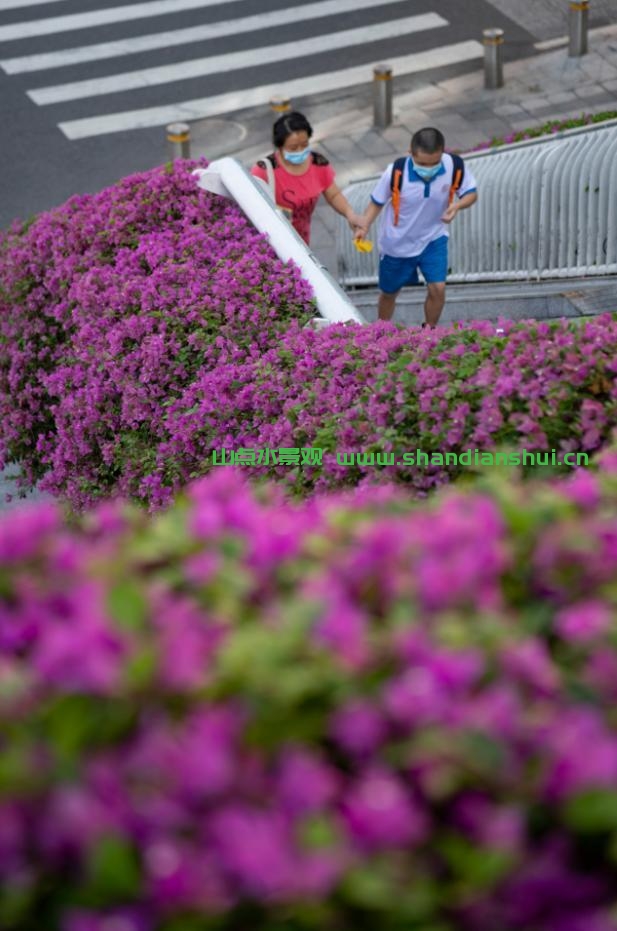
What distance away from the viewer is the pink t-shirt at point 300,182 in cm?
730

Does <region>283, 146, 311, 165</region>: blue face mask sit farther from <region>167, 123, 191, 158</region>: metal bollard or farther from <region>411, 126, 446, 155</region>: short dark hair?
<region>167, 123, 191, 158</region>: metal bollard

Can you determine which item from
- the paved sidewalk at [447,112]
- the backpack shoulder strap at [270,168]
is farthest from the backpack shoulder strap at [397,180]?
the paved sidewalk at [447,112]

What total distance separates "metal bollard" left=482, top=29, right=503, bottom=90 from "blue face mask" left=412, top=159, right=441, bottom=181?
6263mm

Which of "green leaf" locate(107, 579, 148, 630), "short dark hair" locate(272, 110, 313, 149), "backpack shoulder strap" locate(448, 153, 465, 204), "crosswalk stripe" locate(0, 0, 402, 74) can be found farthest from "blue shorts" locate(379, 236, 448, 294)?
"crosswalk stripe" locate(0, 0, 402, 74)

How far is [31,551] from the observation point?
2195 millimetres

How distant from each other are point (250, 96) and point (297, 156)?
21.2 feet

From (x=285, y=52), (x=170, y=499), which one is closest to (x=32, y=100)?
(x=285, y=52)

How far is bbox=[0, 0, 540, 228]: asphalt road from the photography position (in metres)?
12.6

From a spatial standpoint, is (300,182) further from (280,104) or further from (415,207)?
(280,104)

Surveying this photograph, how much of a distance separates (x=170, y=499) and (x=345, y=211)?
2.34 metres

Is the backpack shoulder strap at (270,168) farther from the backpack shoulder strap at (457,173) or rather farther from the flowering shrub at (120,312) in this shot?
the backpack shoulder strap at (457,173)

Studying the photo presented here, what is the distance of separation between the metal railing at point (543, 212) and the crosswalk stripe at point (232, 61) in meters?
5.23

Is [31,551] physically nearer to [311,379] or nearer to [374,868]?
[374,868]

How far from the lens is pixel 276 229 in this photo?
22.5 ft
